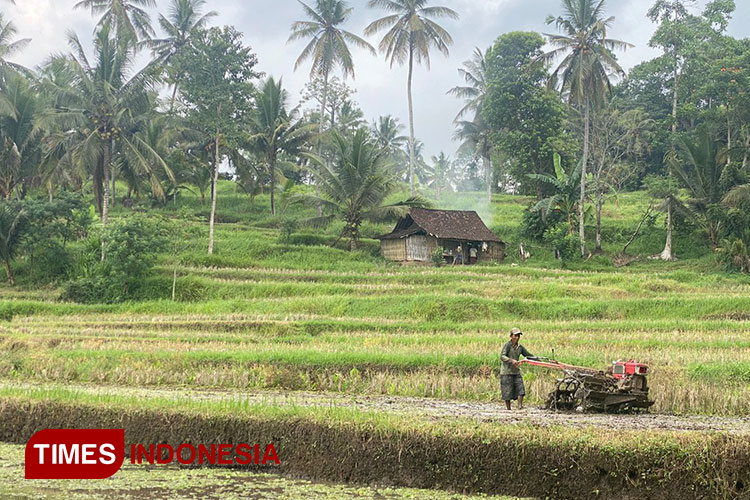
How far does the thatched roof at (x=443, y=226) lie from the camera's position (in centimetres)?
3456

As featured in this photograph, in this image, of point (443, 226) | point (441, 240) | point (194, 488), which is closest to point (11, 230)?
point (441, 240)

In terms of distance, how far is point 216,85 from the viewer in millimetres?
34719

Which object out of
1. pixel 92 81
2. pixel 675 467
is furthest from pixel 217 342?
pixel 92 81

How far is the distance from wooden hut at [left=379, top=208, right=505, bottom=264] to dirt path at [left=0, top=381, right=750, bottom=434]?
22083 mm

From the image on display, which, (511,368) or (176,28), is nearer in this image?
(511,368)

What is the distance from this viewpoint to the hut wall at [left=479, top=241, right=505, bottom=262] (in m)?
36.0

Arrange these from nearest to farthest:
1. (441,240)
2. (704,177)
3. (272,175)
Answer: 1. (704,177)
2. (441,240)
3. (272,175)

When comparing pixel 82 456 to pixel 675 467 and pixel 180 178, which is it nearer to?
pixel 675 467

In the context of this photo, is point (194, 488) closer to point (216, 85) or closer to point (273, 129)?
point (216, 85)

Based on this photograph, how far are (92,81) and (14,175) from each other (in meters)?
7.60

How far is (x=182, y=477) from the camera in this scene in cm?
772

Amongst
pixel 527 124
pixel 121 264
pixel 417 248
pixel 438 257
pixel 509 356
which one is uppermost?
pixel 527 124

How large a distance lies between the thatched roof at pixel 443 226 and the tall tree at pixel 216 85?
370 inches

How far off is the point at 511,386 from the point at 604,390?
137 centimetres
